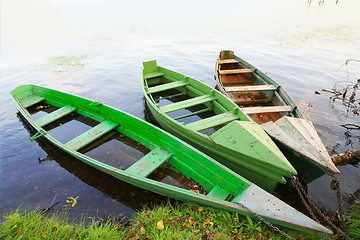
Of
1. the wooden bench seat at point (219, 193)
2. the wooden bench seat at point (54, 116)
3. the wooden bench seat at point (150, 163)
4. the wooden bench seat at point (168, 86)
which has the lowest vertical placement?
the wooden bench seat at point (219, 193)

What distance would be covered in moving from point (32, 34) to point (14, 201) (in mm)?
24959

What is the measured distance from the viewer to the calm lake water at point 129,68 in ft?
18.4

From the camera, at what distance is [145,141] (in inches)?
254

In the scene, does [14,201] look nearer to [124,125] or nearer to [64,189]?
[64,189]

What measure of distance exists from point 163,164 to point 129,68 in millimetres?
10679

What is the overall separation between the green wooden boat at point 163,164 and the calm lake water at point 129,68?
80 cm

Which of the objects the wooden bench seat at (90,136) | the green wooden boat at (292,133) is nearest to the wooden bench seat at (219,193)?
the green wooden boat at (292,133)

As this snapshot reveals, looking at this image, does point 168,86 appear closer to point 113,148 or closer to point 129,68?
point 113,148

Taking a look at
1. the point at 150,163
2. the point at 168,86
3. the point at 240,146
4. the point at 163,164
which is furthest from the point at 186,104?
the point at 240,146

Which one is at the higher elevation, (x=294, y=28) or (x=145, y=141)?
(x=294, y=28)

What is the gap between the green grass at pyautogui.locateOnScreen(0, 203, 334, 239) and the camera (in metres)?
3.80

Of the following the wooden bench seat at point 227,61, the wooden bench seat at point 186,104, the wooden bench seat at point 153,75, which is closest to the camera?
the wooden bench seat at point 186,104

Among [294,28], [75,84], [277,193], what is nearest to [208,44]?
[294,28]

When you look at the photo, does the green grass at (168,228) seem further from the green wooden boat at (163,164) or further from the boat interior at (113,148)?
the boat interior at (113,148)
